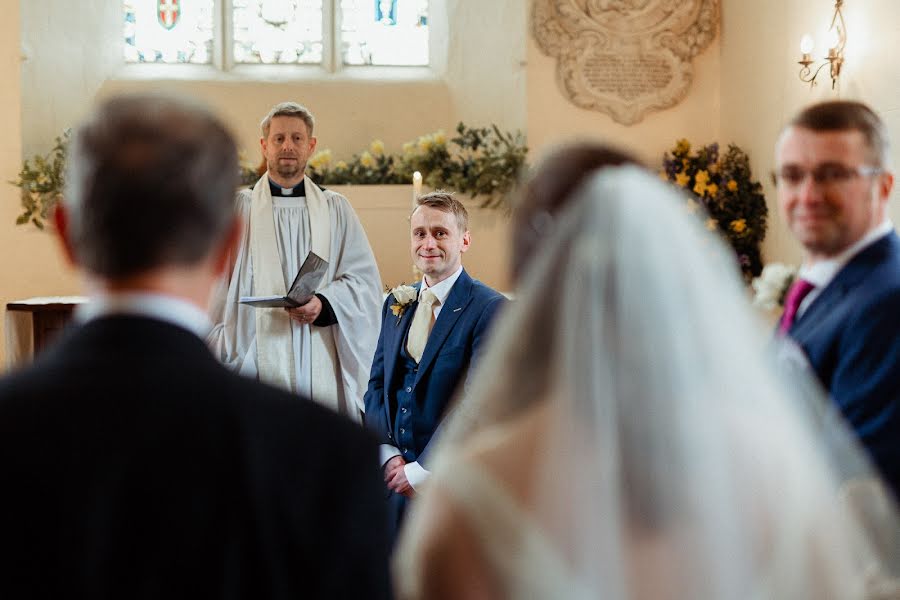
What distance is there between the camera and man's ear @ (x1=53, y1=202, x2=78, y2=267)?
1.33 meters

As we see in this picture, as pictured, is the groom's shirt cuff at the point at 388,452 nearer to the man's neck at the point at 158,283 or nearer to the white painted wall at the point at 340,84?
the man's neck at the point at 158,283

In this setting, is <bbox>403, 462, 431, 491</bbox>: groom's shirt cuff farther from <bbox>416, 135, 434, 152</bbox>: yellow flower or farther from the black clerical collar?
<bbox>416, 135, 434, 152</bbox>: yellow flower

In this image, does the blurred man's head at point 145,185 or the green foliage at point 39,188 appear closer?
the blurred man's head at point 145,185

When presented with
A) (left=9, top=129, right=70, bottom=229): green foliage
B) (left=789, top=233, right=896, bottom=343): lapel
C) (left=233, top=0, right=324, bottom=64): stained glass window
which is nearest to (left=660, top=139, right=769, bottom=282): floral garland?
(left=233, top=0, right=324, bottom=64): stained glass window

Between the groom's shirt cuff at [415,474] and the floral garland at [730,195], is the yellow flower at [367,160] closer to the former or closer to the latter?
the floral garland at [730,195]

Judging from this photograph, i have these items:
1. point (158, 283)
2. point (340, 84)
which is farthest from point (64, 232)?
point (340, 84)

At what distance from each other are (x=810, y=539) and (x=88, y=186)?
0.95 m

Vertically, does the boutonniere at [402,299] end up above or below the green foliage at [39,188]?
below

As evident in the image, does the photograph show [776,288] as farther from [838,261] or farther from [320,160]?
[320,160]

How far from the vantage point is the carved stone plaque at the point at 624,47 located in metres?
8.44

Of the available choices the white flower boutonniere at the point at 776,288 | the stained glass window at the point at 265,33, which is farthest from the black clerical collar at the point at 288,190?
the stained glass window at the point at 265,33

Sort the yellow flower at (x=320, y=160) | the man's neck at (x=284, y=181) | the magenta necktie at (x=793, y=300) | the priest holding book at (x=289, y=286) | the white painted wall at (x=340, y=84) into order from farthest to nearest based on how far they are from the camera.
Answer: the white painted wall at (x=340, y=84), the yellow flower at (x=320, y=160), the man's neck at (x=284, y=181), the priest holding book at (x=289, y=286), the magenta necktie at (x=793, y=300)

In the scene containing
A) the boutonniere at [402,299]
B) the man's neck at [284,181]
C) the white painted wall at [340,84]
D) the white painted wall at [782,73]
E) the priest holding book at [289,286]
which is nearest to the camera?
the boutonniere at [402,299]

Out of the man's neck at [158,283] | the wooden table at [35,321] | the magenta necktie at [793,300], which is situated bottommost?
the wooden table at [35,321]
